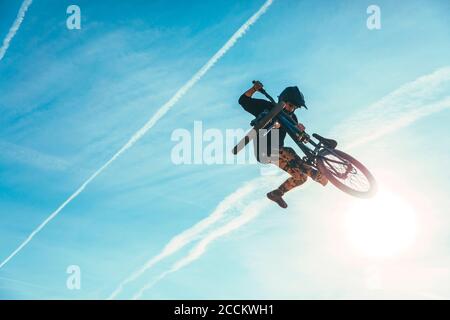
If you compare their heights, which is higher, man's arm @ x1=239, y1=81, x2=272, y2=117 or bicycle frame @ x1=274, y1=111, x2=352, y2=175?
man's arm @ x1=239, y1=81, x2=272, y2=117

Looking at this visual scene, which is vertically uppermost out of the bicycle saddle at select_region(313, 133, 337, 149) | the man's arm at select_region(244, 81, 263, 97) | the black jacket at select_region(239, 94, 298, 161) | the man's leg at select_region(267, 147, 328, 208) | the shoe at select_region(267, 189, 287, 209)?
the man's arm at select_region(244, 81, 263, 97)

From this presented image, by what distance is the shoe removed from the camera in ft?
45.4

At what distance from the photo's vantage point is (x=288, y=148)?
13.0 meters

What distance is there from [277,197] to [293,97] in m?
3.01

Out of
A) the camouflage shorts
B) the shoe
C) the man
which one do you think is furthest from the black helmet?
the shoe

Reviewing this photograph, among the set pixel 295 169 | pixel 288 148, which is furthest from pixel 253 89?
pixel 295 169

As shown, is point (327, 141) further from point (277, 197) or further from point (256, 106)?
point (277, 197)

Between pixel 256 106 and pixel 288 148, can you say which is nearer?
pixel 288 148

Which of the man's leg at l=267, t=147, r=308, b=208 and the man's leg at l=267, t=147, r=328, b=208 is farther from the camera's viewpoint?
the man's leg at l=267, t=147, r=308, b=208

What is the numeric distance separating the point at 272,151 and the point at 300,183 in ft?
4.45

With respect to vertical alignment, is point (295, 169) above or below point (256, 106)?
below

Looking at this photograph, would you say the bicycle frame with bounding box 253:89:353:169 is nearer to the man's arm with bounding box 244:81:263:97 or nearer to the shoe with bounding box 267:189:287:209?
the man's arm with bounding box 244:81:263:97
